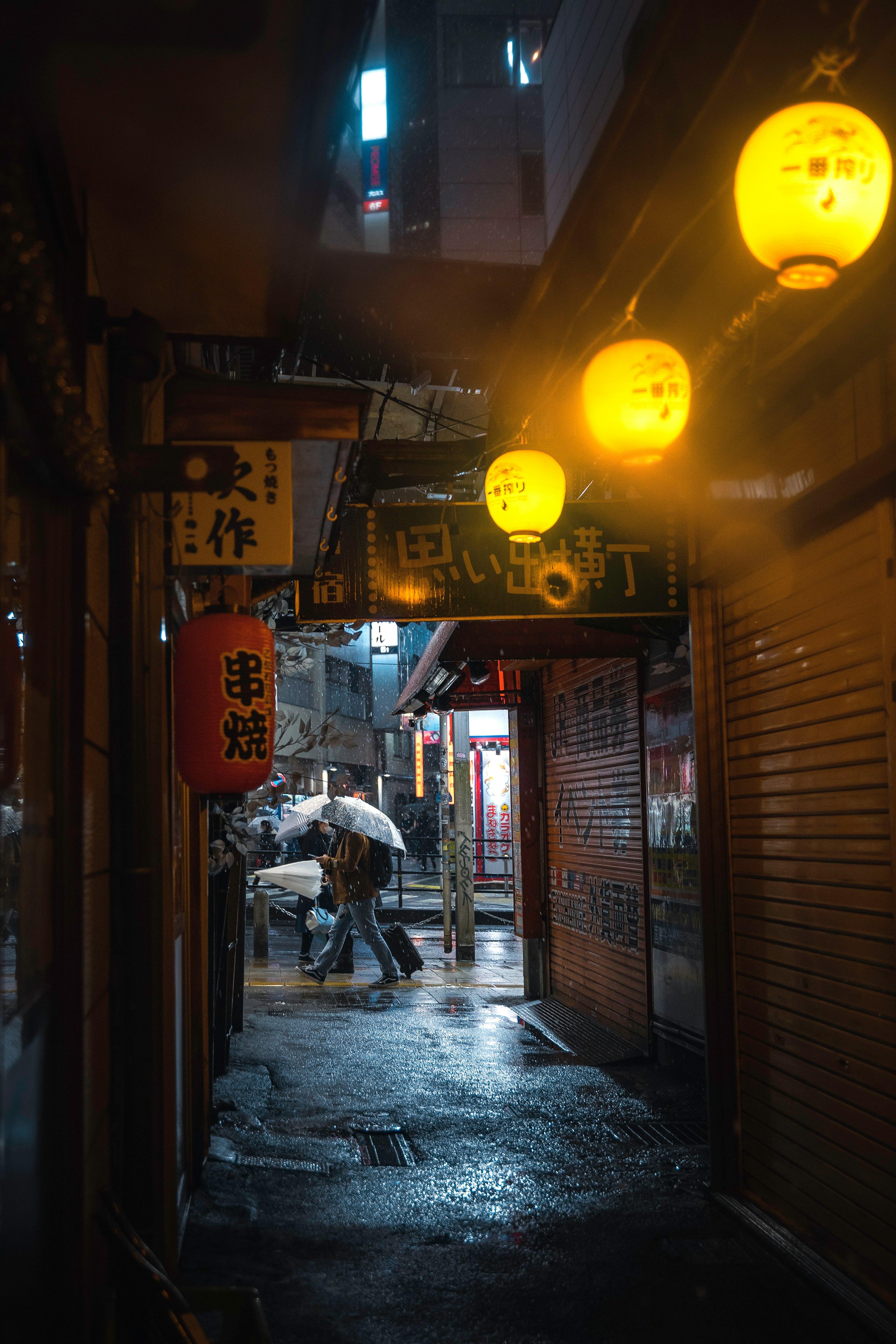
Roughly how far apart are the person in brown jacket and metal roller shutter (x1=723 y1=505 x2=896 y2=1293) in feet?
28.8

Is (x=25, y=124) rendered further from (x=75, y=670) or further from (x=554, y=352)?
(x=554, y=352)

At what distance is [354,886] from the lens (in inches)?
583

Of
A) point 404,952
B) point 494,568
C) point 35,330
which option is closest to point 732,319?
point 494,568

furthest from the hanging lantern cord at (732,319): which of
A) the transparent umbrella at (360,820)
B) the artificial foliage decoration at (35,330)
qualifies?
the transparent umbrella at (360,820)

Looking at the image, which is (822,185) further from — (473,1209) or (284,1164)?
(284,1164)

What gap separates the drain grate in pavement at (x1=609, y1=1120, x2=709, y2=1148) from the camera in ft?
25.7

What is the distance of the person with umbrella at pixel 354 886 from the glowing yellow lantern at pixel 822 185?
12.2m

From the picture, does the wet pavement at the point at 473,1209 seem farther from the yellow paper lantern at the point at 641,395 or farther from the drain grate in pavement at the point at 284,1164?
the yellow paper lantern at the point at 641,395

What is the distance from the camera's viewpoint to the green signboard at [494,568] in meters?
8.40

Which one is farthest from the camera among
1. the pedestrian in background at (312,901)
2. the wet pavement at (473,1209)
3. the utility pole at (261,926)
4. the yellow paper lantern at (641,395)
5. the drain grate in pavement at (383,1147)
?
the utility pole at (261,926)

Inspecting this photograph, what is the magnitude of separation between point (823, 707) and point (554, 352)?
171 inches

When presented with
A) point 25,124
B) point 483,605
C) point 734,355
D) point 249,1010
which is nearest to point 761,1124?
point 483,605

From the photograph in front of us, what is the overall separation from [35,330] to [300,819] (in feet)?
53.5

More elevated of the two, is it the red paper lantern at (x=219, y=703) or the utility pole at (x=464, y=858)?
the red paper lantern at (x=219, y=703)
